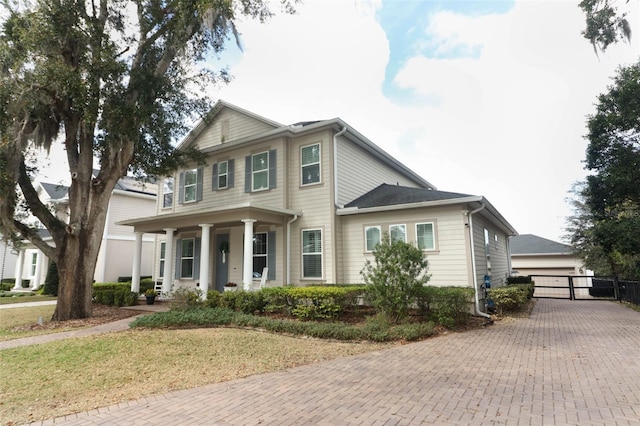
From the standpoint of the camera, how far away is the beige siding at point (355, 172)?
1255cm

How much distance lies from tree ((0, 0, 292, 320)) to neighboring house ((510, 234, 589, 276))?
80.4 feet

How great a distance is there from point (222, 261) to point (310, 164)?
5.51 meters

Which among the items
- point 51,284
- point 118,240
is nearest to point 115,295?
point 118,240

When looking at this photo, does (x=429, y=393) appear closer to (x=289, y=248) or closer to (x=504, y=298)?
(x=504, y=298)

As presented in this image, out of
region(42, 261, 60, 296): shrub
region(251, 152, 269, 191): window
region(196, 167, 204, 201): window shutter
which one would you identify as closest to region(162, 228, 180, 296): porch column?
region(196, 167, 204, 201): window shutter

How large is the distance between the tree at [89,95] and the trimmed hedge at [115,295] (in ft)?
9.66

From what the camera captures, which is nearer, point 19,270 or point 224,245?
point 224,245

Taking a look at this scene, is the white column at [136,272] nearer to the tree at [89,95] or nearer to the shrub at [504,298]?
the tree at [89,95]

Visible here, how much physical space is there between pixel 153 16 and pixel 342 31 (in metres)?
6.22

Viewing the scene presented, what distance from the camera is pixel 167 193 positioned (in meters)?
17.0

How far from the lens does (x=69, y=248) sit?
10.5 m

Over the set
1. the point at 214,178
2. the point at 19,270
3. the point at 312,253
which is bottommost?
the point at 19,270

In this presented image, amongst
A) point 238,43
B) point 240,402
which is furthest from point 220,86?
point 240,402

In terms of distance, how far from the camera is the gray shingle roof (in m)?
11.0
